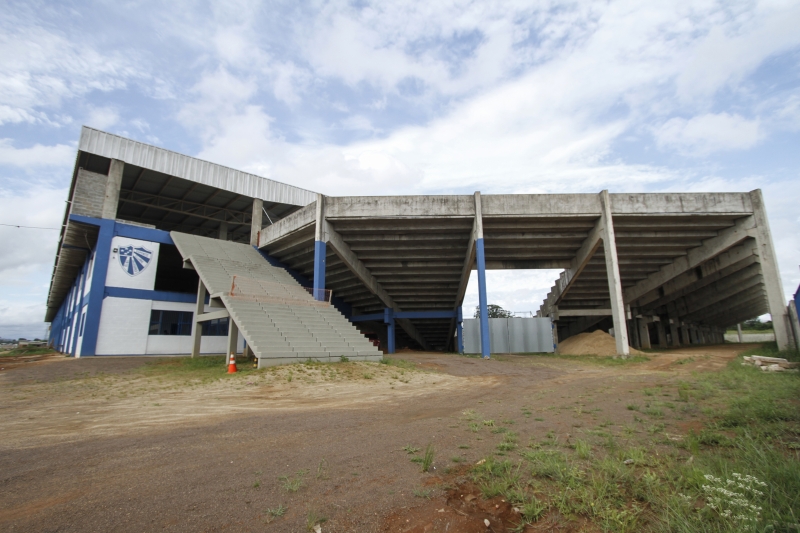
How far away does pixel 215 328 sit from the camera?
26344 millimetres

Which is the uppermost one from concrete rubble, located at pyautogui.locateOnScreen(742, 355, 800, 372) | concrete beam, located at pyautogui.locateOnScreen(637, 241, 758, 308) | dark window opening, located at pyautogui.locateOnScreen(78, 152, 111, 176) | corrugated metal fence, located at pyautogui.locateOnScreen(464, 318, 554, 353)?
dark window opening, located at pyautogui.locateOnScreen(78, 152, 111, 176)

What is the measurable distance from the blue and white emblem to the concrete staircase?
6.37 ft

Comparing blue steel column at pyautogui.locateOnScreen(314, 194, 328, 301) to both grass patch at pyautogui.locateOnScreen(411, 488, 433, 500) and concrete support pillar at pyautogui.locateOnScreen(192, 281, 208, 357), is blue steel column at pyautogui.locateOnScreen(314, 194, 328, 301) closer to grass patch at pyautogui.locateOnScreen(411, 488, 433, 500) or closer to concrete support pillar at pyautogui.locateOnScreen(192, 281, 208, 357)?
concrete support pillar at pyautogui.locateOnScreen(192, 281, 208, 357)

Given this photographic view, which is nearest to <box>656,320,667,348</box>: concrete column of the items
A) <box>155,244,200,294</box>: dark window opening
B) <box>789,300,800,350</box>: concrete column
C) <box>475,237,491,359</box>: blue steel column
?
<box>789,300,800,350</box>: concrete column

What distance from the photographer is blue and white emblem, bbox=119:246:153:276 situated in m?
23.5

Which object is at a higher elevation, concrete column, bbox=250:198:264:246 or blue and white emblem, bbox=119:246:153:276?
concrete column, bbox=250:198:264:246

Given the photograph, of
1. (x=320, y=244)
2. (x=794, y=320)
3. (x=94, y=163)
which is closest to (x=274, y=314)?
(x=320, y=244)

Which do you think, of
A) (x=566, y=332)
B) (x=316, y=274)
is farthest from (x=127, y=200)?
(x=566, y=332)

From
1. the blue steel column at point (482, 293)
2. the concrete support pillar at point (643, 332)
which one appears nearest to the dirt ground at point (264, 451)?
the blue steel column at point (482, 293)

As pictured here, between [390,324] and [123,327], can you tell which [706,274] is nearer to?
[390,324]

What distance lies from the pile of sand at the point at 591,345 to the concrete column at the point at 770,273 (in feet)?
26.1

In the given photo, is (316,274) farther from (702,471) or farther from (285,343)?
(702,471)

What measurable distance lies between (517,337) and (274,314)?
1874cm

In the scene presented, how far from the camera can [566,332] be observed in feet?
125
